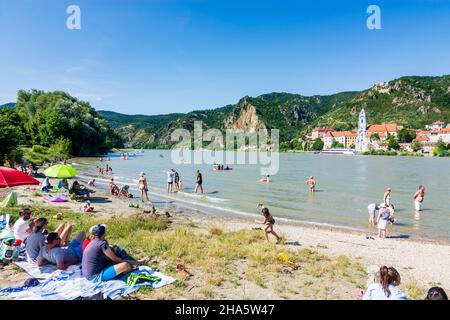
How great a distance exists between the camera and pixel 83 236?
875 cm

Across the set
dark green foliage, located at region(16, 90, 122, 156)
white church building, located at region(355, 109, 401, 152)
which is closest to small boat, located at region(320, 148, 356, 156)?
white church building, located at region(355, 109, 401, 152)

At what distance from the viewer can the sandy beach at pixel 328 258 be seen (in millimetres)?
7344

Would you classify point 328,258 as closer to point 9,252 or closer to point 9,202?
point 9,252

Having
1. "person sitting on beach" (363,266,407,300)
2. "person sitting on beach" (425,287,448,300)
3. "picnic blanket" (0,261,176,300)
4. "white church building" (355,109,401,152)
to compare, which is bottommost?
"picnic blanket" (0,261,176,300)

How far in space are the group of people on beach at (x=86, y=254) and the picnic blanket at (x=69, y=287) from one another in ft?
0.62

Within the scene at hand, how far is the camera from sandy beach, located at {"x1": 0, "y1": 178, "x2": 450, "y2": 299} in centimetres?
734

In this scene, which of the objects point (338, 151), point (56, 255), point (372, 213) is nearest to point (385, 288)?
point (56, 255)

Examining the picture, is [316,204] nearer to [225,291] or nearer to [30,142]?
[225,291]

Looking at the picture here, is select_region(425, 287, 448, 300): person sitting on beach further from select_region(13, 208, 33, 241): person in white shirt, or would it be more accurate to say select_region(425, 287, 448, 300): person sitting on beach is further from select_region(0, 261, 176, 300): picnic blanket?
select_region(13, 208, 33, 241): person in white shirt

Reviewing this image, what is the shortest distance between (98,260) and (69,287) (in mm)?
750

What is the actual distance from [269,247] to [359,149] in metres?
185

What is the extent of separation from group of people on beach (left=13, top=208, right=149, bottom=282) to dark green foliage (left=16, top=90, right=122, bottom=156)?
62.6m

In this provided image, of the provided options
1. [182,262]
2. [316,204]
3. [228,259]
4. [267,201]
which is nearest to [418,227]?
[316,204]

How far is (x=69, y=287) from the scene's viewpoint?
6770 millimetres
